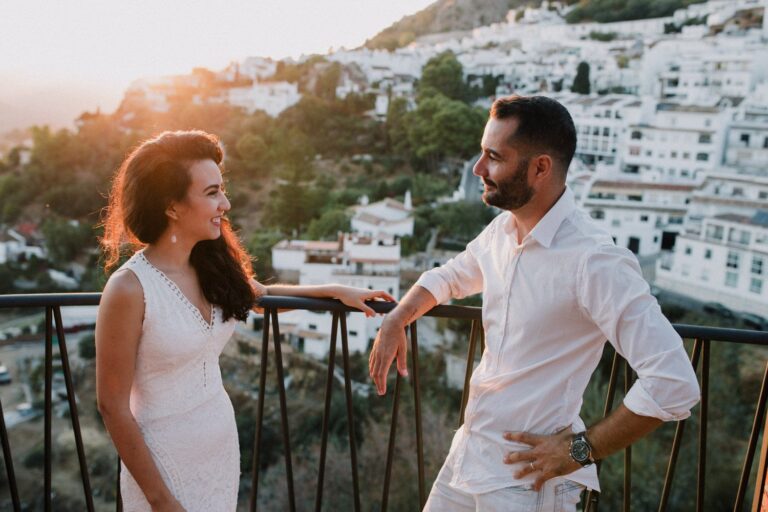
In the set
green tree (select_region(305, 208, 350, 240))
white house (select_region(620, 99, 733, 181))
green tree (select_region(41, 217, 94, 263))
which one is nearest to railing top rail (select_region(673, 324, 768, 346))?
white house (select_region(620, 99, 733, 181))

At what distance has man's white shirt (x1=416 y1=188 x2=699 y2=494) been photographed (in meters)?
1.09

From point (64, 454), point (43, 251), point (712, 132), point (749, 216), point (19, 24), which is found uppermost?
point (19, 24)

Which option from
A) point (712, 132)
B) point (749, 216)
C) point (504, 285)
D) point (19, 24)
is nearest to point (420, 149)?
point (712, 132)

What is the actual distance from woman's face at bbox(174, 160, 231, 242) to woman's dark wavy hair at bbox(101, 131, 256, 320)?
1 centimetres

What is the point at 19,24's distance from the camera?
848cm

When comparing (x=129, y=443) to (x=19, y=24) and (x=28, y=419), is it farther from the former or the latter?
(x=28, y=419)

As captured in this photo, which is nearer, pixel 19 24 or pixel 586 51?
pixel 19 24

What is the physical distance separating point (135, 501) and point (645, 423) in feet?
3.22

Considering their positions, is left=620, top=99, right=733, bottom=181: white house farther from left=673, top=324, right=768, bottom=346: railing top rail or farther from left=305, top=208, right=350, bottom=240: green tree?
left=673, top=324, right=768, bottom=346: railing top rail

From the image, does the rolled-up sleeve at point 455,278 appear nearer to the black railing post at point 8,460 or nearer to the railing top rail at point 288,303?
the railing top rail at point 288,303

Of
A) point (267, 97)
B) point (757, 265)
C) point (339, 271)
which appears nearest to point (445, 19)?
point (267, 97)

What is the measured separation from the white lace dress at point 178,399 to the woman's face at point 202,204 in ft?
→ 0.37

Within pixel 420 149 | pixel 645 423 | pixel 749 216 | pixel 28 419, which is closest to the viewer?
pixel 645 423

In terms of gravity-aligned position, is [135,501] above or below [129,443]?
below
